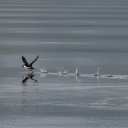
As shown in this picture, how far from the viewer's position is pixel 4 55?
14.3m

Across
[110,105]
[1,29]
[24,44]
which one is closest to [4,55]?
[24,44]

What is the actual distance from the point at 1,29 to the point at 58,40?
4238 mm

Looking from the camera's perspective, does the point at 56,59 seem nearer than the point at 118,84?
No

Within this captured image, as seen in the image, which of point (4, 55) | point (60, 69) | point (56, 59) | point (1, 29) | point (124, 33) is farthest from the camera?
point (1, 29)

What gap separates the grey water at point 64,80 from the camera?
294 inches

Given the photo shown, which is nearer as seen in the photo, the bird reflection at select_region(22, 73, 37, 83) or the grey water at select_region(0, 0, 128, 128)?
the grey water at select_region(0, 0, 128, 128)

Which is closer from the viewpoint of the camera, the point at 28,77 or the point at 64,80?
the point at 64,80

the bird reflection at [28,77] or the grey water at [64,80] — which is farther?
the bird reflection at [28,77]

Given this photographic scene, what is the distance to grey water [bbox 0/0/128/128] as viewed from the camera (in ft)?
24.5

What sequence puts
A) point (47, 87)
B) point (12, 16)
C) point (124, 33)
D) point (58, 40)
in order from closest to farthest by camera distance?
point (47, 87), point (58, 40), point (124, 33), point (12, 16)

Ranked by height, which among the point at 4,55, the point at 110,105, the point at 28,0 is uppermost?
the point at 28,0

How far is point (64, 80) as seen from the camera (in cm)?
1041

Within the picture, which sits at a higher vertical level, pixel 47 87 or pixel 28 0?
pixel 28 0

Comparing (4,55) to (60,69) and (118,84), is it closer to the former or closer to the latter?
(60,69)
